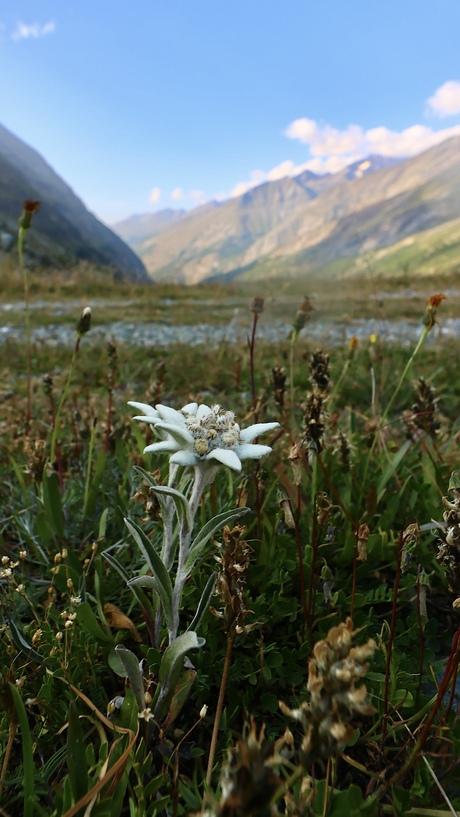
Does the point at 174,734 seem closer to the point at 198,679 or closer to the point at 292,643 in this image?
the point at 198,679

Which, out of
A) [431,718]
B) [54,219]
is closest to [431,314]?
[431,718]

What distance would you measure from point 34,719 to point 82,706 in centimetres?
15

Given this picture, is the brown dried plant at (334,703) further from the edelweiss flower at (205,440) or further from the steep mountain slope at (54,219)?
the steep mountain slope at (54,219)

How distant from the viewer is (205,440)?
1.12 meters

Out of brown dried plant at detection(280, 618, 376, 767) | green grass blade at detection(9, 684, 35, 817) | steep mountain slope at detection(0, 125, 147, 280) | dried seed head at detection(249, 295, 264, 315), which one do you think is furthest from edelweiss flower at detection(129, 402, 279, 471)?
steep mountain slope at detection(0, 125, 147, 280)

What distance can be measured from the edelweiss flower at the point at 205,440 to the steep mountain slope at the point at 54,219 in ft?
67.9

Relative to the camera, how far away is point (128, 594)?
69.2 inches

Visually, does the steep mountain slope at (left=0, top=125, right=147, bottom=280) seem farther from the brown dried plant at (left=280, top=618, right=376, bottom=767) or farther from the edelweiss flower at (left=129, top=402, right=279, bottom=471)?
the brown dried plant at (left=280, top=618, right=376, bottom=767)

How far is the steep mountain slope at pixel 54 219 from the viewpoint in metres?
52.8

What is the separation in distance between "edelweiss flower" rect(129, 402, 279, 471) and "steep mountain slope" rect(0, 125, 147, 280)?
20.7 m

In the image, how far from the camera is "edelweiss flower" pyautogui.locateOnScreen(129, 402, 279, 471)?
3.53 feet

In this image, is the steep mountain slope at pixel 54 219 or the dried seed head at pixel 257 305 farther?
the steep mountain slope at pixel 54 219

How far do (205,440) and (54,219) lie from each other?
9440cm

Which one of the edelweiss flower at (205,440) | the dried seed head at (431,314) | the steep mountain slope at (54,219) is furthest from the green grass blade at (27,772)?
the steep mountain slope at (54,219)
